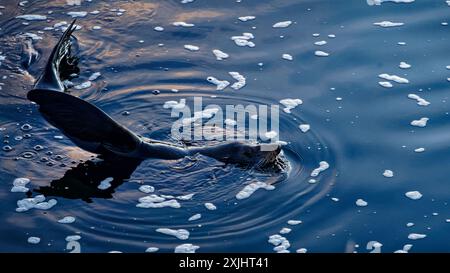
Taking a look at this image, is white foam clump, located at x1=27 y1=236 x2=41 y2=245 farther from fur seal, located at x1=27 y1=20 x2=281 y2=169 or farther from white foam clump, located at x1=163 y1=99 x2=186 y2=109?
white foam clump, located at x1=163 y1=99 x2=186 y2=109

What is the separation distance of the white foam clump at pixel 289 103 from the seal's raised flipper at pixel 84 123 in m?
1.55

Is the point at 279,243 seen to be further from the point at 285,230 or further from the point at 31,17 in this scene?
the point at 31,17

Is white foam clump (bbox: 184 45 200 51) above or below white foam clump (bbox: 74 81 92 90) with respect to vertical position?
above

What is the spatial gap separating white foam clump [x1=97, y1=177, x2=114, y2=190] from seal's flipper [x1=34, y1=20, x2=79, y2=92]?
1.05m

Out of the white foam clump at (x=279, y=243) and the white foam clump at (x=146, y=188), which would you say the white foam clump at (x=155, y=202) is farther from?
the white foam clump at (x=279, y=243)

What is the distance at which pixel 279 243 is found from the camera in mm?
5855

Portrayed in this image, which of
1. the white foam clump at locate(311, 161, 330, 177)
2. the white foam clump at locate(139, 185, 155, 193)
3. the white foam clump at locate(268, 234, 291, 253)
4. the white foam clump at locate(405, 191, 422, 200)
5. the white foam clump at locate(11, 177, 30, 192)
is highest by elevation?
the white foam clump at locate(11, 177, 30, 192)

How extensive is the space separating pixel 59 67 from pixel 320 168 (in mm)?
2893

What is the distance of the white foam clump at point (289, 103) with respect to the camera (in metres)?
7.53

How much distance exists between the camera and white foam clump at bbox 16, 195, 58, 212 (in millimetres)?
6164

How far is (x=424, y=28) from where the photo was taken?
8906 millimetres

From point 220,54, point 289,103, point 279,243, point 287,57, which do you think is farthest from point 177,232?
point 287,57

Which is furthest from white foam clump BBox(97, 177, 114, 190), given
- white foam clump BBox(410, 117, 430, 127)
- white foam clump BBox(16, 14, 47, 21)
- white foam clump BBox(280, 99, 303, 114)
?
white foam clump BBox(16, 14, 47, 21)
